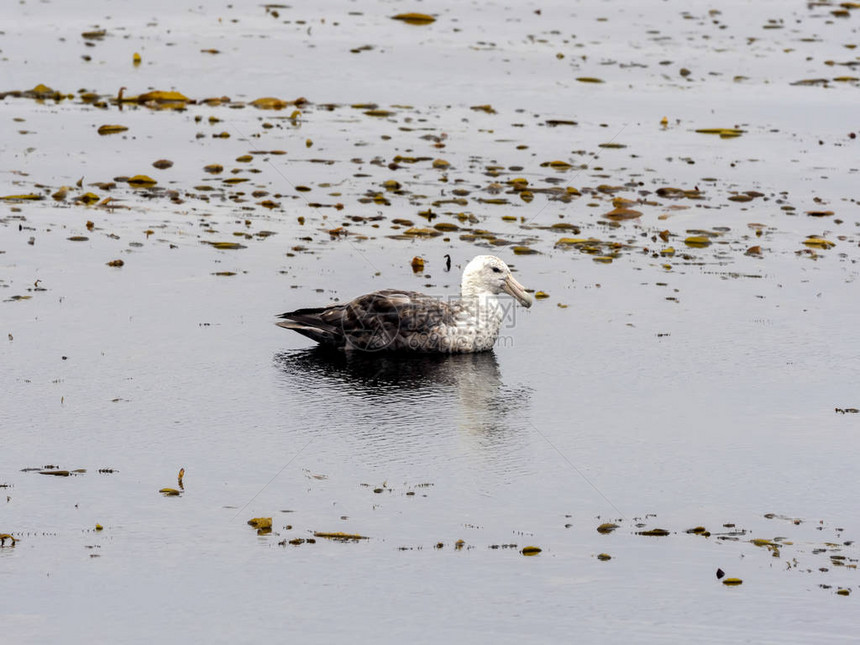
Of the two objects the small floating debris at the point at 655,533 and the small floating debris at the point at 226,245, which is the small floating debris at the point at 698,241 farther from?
the small floating debris at the point at 655,533

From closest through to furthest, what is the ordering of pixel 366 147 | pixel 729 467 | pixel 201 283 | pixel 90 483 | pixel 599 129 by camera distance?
1. pixel 90 483
2. pixel 729 467
3. pixel 201 283
4. pixel 366 147
5. pixel 599 129

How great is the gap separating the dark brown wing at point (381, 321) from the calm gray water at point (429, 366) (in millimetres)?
252

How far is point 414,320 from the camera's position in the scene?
12.1 m

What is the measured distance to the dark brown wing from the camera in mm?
12148

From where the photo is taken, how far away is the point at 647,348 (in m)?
12.3

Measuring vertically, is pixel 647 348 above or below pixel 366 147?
below

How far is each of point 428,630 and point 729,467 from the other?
3.22 meters

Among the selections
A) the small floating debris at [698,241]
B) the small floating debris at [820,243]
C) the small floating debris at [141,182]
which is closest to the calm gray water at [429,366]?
the small floating debris at [820,243]

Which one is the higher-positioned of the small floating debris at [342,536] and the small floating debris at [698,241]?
the small floating debris at [698,241]

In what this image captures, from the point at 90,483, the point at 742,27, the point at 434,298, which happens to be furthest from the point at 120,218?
the point at 742,27

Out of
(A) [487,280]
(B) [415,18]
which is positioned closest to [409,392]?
(A) [487,280]

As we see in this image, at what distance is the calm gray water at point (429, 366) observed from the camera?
25.0 ft

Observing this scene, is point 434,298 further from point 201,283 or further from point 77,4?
point 77,4

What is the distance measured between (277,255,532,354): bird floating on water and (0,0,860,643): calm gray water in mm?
224
